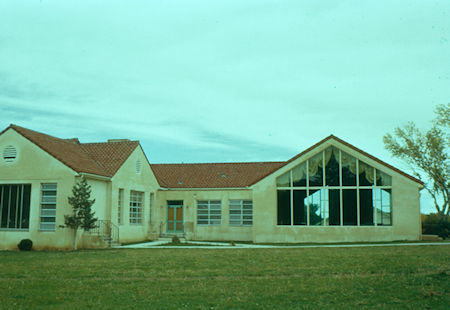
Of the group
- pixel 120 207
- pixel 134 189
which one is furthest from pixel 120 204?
pixel 134 189

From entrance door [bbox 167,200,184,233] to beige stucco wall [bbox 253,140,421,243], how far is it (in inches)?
291

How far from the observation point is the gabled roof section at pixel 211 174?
113 feet

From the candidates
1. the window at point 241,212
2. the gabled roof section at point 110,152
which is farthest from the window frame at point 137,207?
the window at point 241,212

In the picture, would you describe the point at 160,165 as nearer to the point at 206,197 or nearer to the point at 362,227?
the point at 206,197

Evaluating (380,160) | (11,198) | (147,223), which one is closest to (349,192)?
(380,160)

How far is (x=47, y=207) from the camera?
83.0 feet

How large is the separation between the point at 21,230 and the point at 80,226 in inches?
132

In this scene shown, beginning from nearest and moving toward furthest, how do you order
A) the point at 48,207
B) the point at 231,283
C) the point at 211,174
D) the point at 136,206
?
the point at 231,283 < the point at 48,207 < the point at 136,206 < the point at 211,174

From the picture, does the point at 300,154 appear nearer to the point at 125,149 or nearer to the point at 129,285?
the point at 125,149

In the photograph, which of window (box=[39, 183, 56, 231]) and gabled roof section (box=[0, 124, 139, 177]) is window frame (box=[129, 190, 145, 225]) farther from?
window (box=[39, 183, 56, 231])

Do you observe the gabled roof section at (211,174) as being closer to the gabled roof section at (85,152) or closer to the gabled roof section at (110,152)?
the gabled roof section at (110,152)

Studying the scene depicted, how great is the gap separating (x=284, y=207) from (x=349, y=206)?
371 cm

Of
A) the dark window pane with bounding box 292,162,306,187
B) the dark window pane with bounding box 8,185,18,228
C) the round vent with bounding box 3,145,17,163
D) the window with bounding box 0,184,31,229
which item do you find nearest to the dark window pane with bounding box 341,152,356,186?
the dark window pane with bounding box 292,162,306,187

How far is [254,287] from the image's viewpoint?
11.2 metres
